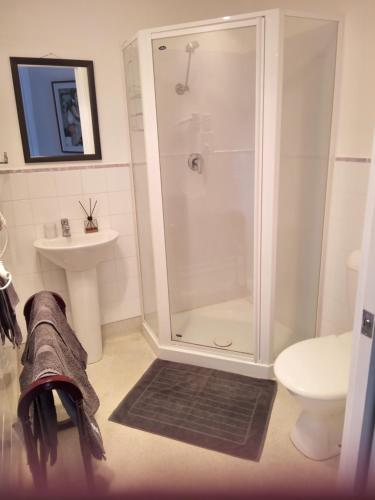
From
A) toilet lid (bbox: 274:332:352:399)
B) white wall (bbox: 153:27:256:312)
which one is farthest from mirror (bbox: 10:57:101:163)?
toilet lid (bbox: 274:332:352:399)

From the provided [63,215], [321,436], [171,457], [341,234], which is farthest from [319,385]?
[63,215]

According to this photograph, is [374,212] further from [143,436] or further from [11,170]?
[11,170]

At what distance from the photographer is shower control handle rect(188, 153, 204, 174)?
8.59 ft

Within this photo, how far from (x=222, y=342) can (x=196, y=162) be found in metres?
1.34

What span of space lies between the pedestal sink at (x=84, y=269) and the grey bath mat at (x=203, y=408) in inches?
19.0

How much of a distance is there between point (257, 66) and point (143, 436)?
203 cm

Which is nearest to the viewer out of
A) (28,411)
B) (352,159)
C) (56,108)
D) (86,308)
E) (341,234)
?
(28,411)

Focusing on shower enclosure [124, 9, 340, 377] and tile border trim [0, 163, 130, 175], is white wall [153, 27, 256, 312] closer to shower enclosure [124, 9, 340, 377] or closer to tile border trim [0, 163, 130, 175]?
shower enclosure [124, 9, 340, 377]

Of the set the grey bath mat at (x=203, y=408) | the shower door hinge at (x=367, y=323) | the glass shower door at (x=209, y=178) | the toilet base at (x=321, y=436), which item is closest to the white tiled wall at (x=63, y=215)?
the glass shower door at (x=209, y=178)

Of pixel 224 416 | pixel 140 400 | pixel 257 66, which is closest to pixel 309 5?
pixel 257 66

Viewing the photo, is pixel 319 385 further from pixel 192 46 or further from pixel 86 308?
pixel 192 46

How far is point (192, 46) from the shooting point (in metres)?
2.13

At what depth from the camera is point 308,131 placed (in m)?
2.06

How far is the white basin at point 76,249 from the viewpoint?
6.96ft
